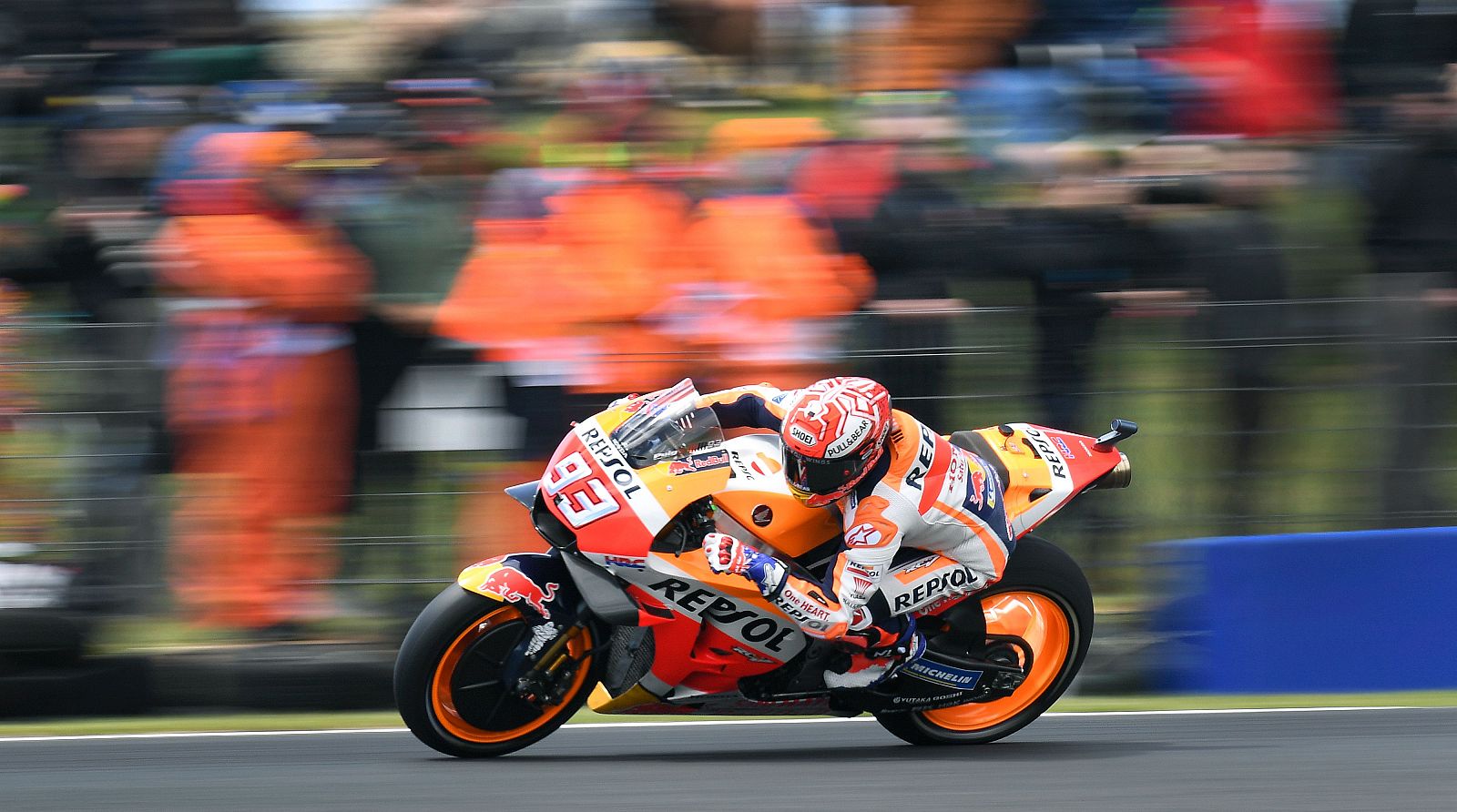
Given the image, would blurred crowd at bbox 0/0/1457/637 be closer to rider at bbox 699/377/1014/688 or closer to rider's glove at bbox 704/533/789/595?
rider at bbox 699/377/1014/688

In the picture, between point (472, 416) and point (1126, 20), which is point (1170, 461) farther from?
point (472, 416)

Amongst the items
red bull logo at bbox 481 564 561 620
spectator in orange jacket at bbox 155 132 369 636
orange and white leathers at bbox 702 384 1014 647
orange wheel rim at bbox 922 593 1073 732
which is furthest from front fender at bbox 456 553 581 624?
spectator in orange jacket at bbox 155 132 369 636

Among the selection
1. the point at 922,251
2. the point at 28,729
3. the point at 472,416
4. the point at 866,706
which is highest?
the point at 922,251

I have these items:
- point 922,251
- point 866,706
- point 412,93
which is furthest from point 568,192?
point 866,706

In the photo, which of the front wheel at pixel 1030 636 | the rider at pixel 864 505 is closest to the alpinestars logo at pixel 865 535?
the rider at pixel 864 505

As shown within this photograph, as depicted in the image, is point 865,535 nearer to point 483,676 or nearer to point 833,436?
point 833,436

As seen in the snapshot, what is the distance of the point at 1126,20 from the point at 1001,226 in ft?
3.35

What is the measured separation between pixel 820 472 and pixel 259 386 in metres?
2.52

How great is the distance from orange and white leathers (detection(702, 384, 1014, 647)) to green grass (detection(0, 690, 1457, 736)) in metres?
1.17

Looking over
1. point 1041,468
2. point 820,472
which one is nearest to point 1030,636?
point 1041,468

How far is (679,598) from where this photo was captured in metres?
5.02

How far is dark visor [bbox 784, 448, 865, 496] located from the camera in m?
4.80

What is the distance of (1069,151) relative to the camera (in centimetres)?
659

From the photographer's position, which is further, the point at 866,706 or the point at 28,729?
the point at 28,729
